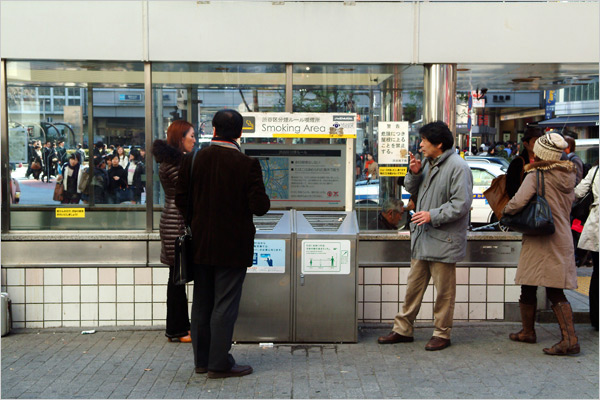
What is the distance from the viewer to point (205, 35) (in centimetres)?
579

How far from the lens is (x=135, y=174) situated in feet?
20.0

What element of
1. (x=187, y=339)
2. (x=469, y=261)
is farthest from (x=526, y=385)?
(x=187, y=339)

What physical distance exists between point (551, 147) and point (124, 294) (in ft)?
12.7

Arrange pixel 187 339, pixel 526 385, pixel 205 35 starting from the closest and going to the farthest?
1. pixel 526 385
2. pixel 187 339
3. pixel 205 35

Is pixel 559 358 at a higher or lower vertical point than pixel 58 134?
lower

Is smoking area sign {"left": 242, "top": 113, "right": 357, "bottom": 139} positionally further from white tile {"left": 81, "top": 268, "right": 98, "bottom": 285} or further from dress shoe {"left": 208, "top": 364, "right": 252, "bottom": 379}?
dress shoe {"left": 208, "top": 364, "right": 252, "bottom": 379}

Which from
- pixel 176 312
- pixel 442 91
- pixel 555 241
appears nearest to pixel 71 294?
pixel 176 312

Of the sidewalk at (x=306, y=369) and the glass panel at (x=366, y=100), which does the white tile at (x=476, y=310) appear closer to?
the sidewalk at (x=306, y=369)

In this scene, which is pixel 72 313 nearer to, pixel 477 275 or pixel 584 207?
pixel 477 275

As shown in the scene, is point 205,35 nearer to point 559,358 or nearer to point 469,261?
point 469,261

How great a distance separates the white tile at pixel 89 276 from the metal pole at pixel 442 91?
3350 mm

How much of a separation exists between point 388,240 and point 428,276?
77 centimetres

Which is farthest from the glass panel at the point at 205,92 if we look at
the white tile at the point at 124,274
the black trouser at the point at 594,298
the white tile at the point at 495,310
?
the black trouser at the point at 594,298

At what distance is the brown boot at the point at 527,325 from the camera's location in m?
5.33
